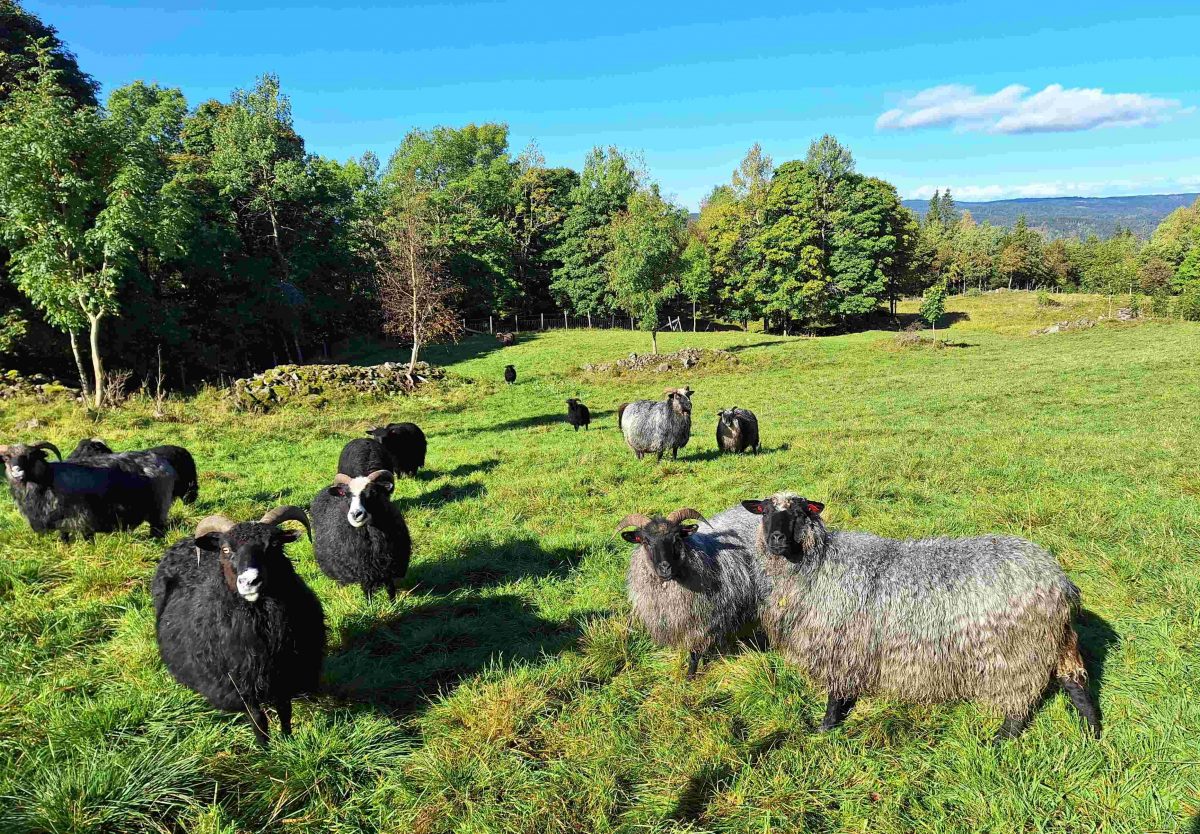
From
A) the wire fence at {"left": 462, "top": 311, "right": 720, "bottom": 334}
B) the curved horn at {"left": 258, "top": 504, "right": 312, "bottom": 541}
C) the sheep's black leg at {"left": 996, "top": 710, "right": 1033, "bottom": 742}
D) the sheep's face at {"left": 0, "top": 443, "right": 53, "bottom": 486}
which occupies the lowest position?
the sheep's black leg at {"left": 996, "top": 710, "right": 1033, "bottom": 742}

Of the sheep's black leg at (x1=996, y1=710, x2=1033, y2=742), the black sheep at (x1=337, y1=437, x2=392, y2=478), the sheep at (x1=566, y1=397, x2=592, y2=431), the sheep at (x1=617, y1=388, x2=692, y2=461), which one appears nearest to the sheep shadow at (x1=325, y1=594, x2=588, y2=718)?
the sheep's black leg at (x1=996, y1=710, x2=1033, y2=742)

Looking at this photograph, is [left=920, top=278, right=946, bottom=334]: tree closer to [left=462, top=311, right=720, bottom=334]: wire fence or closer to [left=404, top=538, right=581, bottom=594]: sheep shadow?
[left=462, top=311, right=720, bottom=334]: wire fence

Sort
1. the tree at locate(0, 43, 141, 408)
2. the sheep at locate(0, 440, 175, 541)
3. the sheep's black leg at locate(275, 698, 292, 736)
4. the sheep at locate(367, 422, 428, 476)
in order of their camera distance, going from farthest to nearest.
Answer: the tree at locate(0, 43, 141, 408) < the sheep at locate(367, 422, 428, 476) < the sheep at locate(0, 440, 175, 541) < the sheep's black leg at locate(275, 698, 292, 736)

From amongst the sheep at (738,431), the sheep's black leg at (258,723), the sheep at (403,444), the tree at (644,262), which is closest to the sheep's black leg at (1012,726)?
the sheep's black leg at (258,723)

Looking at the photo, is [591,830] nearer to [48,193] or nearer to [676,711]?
[676,711]

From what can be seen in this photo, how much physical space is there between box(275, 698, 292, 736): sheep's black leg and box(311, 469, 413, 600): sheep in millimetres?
2149

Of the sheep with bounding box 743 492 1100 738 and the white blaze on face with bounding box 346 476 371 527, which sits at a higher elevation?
the white blaze on face with bounding box 346 476 371 527

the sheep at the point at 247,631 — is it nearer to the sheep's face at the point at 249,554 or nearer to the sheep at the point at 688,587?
the sheep's face at the point at 249,554

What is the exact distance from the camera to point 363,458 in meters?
10.2

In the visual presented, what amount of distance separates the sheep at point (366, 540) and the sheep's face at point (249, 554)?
1771mm

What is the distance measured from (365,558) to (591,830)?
4.03m

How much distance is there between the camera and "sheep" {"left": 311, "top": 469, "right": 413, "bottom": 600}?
6.30 meters

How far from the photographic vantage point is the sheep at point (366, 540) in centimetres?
630

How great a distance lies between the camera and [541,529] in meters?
8.57
